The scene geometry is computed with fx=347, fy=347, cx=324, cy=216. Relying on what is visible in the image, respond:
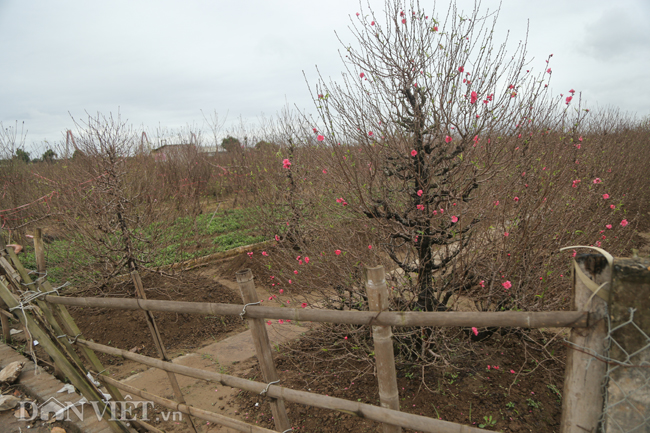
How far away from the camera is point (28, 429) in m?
2.66

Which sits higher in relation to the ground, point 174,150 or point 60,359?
point 174,150

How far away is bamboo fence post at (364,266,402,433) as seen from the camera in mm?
1535

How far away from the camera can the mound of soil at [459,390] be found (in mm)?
2422

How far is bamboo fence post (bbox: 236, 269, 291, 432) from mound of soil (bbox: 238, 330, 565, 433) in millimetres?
732

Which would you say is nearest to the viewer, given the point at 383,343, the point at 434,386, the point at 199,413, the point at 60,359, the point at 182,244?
the point at 383,343

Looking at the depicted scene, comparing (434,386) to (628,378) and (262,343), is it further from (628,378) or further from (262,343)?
(628,378)

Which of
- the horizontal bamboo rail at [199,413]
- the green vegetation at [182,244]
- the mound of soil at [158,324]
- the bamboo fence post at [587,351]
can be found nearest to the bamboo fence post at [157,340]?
the horizontal bamboo rail at [199,413]

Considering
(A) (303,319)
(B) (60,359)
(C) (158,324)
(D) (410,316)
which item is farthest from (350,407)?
(C) (158,324)

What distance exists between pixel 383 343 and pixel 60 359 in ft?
8.21

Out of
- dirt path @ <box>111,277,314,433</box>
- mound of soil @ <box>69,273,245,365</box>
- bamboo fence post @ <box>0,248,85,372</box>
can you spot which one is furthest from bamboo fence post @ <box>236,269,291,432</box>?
mound of soil @ <box>69,273,245,365</box>

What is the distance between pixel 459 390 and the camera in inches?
106

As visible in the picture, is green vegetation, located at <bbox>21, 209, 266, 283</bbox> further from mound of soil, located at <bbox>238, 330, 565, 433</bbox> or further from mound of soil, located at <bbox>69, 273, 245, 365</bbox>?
mound of soil, located at <bbox>238, 330, 565, 433</bbox>

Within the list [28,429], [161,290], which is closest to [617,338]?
[28,429]

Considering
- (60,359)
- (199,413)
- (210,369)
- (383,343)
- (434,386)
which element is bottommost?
(210,369)
